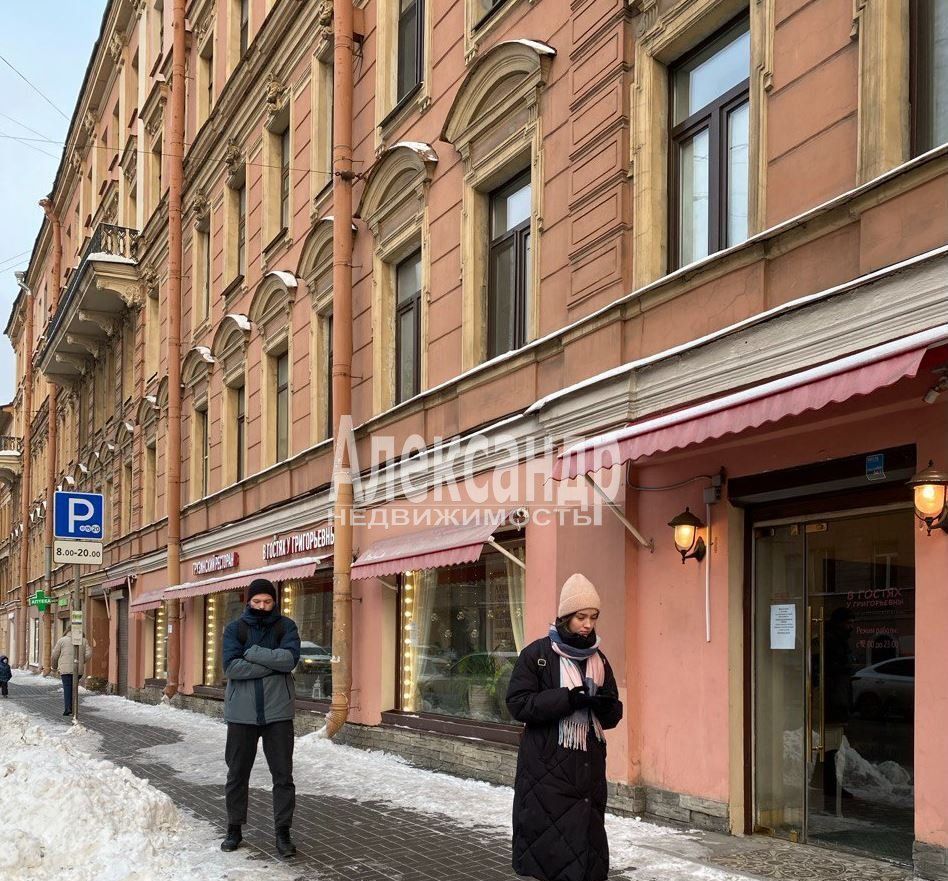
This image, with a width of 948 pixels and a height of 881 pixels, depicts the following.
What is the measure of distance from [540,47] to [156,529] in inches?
687

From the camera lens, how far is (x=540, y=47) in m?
10.2

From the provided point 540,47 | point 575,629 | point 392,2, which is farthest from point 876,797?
point 392,2

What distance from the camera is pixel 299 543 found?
15.4 meters

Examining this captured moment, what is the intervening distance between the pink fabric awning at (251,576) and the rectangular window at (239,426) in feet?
7.16

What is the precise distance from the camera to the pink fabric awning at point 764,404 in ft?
18.0

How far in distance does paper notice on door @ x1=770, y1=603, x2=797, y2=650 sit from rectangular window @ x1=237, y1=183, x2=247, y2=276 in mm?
13783

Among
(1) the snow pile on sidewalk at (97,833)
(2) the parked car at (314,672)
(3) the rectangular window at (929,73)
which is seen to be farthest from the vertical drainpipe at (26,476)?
(3) the rectangular window at (929,73)

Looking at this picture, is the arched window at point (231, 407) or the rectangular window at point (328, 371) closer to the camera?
the rectangular window at point (328, 371)

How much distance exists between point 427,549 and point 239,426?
981cm

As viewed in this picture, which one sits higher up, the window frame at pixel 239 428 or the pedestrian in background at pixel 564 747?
the window frame at pixel 239 428

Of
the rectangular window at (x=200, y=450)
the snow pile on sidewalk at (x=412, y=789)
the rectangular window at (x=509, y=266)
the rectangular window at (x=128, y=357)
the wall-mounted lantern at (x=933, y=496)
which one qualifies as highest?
the rectangular window at (x=128, y=357)

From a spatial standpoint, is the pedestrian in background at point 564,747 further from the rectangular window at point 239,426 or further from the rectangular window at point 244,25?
the rectangular window at point 244,25

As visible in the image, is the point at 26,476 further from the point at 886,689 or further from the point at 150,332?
the point at 886,689

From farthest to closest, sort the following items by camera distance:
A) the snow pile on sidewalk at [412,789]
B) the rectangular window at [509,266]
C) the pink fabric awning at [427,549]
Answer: the rectangular window at [509,266] → the pink fabric awning at [427,549] → the snow pile on sidewalk at [412,789]
